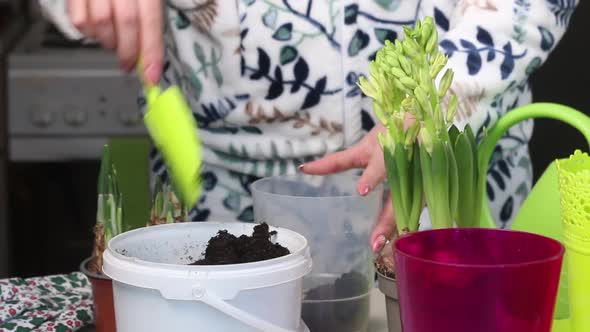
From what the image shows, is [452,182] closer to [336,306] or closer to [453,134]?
[453,134]

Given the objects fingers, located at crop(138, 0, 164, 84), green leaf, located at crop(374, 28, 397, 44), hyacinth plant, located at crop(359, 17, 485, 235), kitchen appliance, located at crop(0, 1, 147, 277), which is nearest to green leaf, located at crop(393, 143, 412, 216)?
hyacinth plant, located at crop(359, 17, 485, 235)

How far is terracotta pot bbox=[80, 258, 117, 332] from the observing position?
2.41ft

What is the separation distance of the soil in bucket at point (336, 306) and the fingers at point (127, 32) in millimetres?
244

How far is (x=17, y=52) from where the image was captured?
1.96 m

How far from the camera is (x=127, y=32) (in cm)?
78

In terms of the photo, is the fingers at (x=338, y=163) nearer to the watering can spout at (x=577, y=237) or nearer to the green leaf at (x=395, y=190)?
the green leaf at (x=395, y=190)

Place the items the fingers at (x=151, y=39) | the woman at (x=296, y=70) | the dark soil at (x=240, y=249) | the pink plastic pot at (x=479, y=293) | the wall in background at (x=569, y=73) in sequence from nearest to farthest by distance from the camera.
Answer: the pink plastic pot at (x=479, y=293)
the dark soil at (x=240, y=249)
the fingers at (x=151, y=39)
the woman at (x=296, y=70)
the wall in background at (x=569, y=73)

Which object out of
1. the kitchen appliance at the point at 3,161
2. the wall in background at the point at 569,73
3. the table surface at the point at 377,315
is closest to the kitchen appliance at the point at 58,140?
the kitchen appliance at the point at 3,161

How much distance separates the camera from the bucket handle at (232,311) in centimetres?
59

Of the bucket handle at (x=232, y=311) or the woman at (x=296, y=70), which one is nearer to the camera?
the bucket handle at (x=232, y=311)

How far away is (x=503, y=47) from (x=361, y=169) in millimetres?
181

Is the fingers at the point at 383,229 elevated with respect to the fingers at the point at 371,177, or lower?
lower

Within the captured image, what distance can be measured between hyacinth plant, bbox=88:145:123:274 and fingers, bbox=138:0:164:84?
0.29 feet

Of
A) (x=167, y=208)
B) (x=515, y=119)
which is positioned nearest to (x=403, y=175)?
(x=515, y=119)
